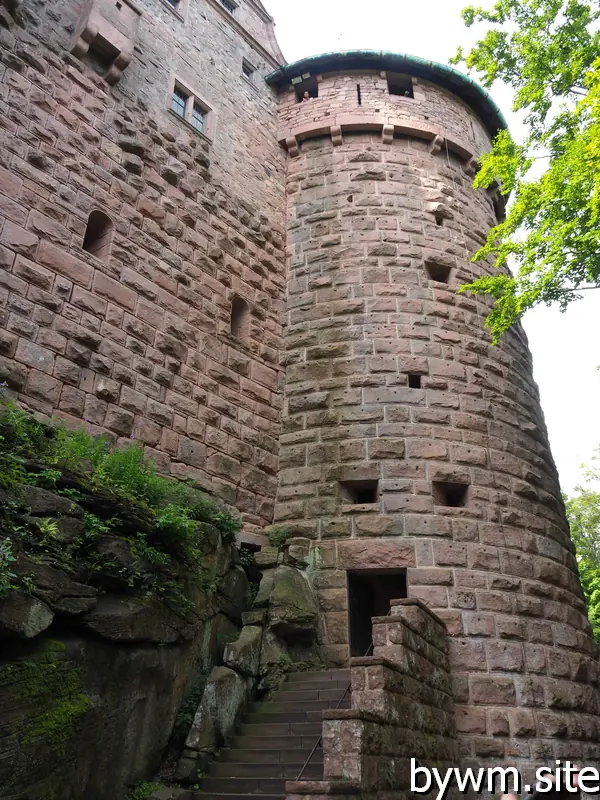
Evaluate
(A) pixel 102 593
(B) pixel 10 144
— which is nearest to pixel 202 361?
(B) pixel 10 144

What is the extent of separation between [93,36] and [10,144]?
102 inches

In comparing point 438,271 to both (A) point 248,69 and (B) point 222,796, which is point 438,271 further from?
(B) point 222,796

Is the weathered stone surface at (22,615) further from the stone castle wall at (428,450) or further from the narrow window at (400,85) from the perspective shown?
the narrow window at (400,85)

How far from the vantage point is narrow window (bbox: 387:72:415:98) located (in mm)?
13594

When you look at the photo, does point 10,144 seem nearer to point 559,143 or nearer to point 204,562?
point 204,562

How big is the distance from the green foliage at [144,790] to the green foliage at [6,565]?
220 cm

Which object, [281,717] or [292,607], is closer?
[281,717]

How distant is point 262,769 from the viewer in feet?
19.7

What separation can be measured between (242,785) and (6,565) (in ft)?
9.62

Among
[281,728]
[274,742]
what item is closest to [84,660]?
[274,742]

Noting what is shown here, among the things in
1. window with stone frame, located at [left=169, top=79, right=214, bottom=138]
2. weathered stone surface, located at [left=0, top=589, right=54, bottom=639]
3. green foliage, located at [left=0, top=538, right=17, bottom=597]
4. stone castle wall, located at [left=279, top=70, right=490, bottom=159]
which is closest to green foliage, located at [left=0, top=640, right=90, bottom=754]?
weathered stone surface, located at [left=0, top=589, right=54, bottom=639]

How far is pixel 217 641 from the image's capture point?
24.7 ft

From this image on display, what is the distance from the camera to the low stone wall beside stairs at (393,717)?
198 inches

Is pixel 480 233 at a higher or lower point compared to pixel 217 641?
higher
